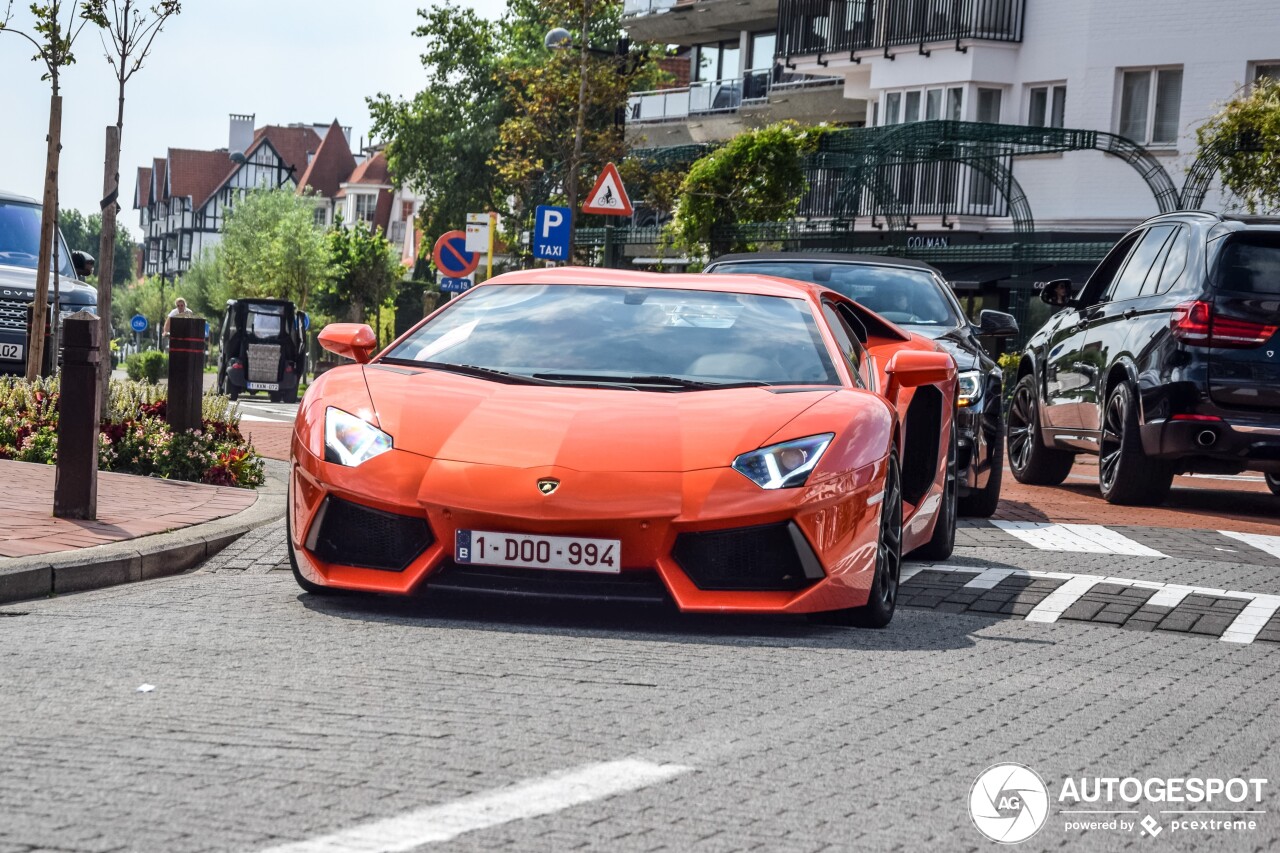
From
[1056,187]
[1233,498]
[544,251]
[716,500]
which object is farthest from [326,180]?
[716,500]

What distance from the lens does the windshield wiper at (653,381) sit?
23.6 ft

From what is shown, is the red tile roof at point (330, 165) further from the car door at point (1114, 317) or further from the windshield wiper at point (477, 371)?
the windshield wiper at point (477, 371)

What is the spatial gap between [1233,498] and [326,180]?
113 m

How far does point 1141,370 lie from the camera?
508 inches

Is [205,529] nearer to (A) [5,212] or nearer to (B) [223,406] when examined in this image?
(B) [223,406]

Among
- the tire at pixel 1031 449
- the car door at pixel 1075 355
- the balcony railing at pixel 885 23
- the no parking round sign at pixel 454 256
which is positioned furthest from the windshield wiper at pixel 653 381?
Answer: the balcony railing at pixel 885 23

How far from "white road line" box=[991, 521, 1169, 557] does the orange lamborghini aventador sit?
285 cm

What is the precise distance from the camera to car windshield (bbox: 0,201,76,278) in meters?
22.1

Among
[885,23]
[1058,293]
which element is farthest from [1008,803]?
[885,23]

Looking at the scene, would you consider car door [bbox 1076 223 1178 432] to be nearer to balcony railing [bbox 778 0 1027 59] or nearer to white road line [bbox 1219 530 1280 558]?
white road line [bbox 1219 530 1280 558]

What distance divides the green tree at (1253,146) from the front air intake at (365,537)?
63.7ft

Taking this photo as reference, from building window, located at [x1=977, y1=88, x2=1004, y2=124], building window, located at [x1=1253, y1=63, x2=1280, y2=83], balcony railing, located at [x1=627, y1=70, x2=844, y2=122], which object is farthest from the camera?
balcony railing, located at [x1=627, y1=70, x2=844, y2=122]

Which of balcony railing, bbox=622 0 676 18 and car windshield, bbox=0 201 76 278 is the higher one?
balcony railing, bbox=622 0 676 18

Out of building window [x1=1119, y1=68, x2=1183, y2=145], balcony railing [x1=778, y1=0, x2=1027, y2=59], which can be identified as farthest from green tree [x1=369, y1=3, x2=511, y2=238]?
building window [x1=1119, y1=68, x2=1183, y2=145]
